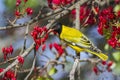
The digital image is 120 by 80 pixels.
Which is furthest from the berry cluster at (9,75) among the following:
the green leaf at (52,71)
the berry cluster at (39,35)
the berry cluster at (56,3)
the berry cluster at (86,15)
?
the berry cluster at (86,15)

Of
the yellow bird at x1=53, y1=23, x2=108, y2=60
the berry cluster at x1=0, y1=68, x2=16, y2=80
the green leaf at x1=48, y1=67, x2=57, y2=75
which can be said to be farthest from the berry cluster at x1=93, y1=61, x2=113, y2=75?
the berry cluster at x1=0, y1=68, x2=16, y2=80

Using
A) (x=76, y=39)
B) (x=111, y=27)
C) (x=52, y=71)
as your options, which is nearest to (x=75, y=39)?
(x=76, y=39)

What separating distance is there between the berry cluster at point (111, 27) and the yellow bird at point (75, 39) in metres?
0.19

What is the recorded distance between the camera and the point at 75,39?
4602 mm

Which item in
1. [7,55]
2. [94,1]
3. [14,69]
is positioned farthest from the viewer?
[94,1]

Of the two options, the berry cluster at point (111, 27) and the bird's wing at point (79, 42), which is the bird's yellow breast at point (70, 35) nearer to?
the bird's wing at point (79, 42)

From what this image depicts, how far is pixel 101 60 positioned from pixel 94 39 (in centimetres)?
250

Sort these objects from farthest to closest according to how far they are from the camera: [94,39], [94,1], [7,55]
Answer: [94,39]
[94,1]
[7,55]

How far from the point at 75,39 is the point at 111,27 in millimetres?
417

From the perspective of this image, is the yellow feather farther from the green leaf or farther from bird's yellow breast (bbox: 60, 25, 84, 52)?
the green leaf

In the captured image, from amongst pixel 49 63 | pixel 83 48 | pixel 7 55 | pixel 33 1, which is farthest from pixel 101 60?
pixel 33 1

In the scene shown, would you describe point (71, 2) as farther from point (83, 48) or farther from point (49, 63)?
point (49, 63)

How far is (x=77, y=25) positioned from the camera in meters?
4.18

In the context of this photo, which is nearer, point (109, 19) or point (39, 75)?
point (39, 75)
